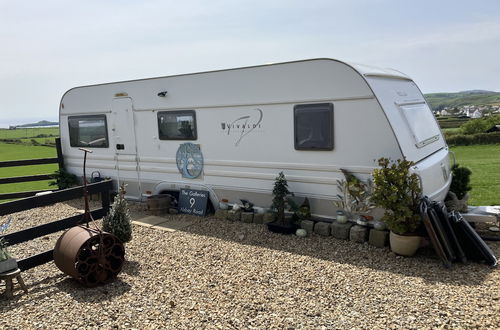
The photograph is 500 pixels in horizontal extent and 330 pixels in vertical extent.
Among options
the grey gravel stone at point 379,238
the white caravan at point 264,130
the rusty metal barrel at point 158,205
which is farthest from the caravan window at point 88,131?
the grey gravel stone at point 379,238

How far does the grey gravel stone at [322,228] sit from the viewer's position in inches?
235

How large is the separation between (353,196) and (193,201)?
325 centimetres

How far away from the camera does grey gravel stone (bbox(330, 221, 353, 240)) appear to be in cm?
579

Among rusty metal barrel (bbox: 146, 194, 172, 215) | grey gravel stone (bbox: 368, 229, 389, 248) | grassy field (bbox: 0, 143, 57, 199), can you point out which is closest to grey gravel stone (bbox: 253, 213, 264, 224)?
grey gravel stone (bbox: 368, 229, 389, 248)

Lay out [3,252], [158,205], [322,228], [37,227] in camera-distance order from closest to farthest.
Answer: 1. [3,252]
2. [37,227]
3. [322,228]
4. [158,205]

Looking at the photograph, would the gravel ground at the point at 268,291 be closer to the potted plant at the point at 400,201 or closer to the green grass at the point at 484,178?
the potted plant at the point at 400,201

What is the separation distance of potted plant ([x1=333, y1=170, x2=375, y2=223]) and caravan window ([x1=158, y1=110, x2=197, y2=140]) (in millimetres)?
3062

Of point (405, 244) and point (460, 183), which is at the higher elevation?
point (460, 183)

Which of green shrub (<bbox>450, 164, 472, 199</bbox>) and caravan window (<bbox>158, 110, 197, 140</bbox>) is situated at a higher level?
caravan window (<bbox>158, 110, 197, 140</bbox>)

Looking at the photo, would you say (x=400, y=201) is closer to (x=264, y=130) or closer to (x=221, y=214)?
(x=264, y=130)

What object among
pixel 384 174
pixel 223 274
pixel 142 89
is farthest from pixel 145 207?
pixel 384 174

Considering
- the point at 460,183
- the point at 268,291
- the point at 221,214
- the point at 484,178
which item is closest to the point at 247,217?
the point at 221,214

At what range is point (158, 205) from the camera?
7754mm

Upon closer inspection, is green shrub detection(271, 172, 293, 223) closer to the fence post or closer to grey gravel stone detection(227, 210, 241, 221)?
grey gravel stone detection(227, 210, 241, 221)
